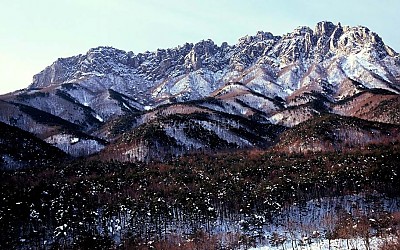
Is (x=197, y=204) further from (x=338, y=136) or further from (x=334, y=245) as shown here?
(x=338, y=136)

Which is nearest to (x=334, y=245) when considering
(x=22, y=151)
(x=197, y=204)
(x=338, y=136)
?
(x=197, y=204)

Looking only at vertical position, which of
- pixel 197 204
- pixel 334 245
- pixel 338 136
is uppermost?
pixel 338 136

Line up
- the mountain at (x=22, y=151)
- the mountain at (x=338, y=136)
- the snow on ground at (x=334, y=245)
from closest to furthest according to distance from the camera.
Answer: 1. the snow on ground at (x=334, y=245)
2. the mountain at (x=22, y=151)
3. the mountain at (x=338, y=136)

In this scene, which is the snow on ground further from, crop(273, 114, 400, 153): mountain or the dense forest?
crop(273, 114, 400, 153): mountain

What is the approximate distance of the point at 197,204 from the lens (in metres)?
96.6

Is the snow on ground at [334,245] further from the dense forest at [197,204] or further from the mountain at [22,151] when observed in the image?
the mountain at [22,151]

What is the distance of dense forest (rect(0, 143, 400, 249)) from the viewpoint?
8025cm

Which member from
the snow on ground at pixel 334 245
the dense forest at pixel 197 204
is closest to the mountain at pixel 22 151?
the dense forest at pixel 197 204

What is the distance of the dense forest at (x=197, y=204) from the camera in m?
80.2

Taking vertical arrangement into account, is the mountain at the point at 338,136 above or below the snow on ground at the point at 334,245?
above

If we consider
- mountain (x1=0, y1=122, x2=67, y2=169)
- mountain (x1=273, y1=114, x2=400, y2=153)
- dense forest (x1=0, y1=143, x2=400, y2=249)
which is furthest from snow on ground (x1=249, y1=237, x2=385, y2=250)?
mountain (x1=0, y1=122, x2=67, y2=169)

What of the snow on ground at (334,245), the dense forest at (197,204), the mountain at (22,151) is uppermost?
the mountain at (22,151)

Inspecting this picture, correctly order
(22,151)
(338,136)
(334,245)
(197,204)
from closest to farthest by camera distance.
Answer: (334,245), (197,204), (22,151), (338,136)

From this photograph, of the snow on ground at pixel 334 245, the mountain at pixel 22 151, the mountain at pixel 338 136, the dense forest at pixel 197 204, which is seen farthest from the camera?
the mountain at pixel 338 136
